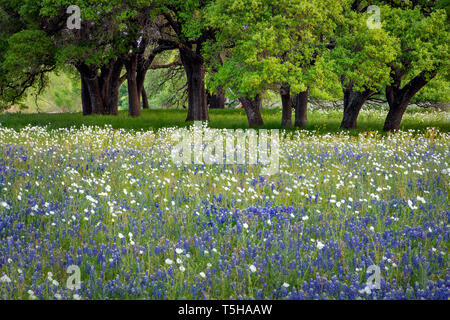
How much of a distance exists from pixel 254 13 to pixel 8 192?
11.6 meters

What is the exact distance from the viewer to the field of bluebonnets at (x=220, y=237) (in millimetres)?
4055

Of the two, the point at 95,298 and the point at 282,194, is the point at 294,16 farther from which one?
the point at 95,298

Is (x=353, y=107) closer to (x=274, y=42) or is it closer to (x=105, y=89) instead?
(x=274, y=42)

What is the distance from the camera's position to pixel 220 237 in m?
5.27

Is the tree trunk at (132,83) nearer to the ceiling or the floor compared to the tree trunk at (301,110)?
nearer to the ceiling

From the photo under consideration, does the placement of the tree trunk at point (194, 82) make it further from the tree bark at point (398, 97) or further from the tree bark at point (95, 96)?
the tree bark at point (398, 97)

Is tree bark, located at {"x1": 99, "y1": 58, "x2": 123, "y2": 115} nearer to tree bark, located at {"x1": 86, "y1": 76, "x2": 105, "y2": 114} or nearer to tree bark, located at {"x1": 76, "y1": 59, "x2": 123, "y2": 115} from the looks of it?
tree bark, located at {"x1": 76, "y1": 59, "x2": 123, "y2": 115}

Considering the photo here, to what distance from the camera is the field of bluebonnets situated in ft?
13.3

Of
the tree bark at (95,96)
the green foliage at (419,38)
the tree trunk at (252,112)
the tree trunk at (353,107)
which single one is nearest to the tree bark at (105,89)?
the tree bark at (95,96)

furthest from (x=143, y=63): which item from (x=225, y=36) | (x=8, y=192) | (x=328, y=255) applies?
(x=328, y=255)

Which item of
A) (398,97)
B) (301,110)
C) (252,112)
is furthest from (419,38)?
(252,112)

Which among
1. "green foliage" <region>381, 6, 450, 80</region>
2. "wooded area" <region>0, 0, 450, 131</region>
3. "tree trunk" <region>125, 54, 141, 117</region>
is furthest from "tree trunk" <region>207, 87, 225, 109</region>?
"green foliage" <region>381, 6, 450, 80</region>

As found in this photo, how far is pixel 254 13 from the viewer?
15617 mm
